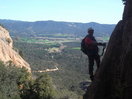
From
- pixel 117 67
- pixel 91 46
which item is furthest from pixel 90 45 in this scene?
pixel 117 67

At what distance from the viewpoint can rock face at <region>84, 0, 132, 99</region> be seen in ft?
47.5

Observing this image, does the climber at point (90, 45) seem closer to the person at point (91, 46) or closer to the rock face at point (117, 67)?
the person at point (91, 46)

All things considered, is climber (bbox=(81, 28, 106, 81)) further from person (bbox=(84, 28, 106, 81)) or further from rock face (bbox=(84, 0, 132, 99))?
rock face (bbox=(84, 0, 132, 99))

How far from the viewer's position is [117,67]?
15508mm

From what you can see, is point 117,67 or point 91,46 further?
point 91,46

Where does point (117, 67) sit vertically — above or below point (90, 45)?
below

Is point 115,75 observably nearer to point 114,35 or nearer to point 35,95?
Answer: point 114,35

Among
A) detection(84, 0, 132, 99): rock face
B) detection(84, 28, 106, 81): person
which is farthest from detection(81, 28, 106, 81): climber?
detection(84, 0, 132, 99): rock face

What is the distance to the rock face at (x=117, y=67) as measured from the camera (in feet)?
47.5

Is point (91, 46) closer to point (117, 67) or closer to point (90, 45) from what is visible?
point (90, 45)

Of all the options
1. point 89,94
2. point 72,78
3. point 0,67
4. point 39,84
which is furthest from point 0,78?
point 72,78

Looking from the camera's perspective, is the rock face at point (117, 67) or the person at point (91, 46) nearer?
the rock face at point (117, 67)

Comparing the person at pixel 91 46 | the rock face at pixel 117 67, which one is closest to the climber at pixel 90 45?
the person at pixel 91 46

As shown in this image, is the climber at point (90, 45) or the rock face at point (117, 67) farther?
the climber at point (90, 45)
